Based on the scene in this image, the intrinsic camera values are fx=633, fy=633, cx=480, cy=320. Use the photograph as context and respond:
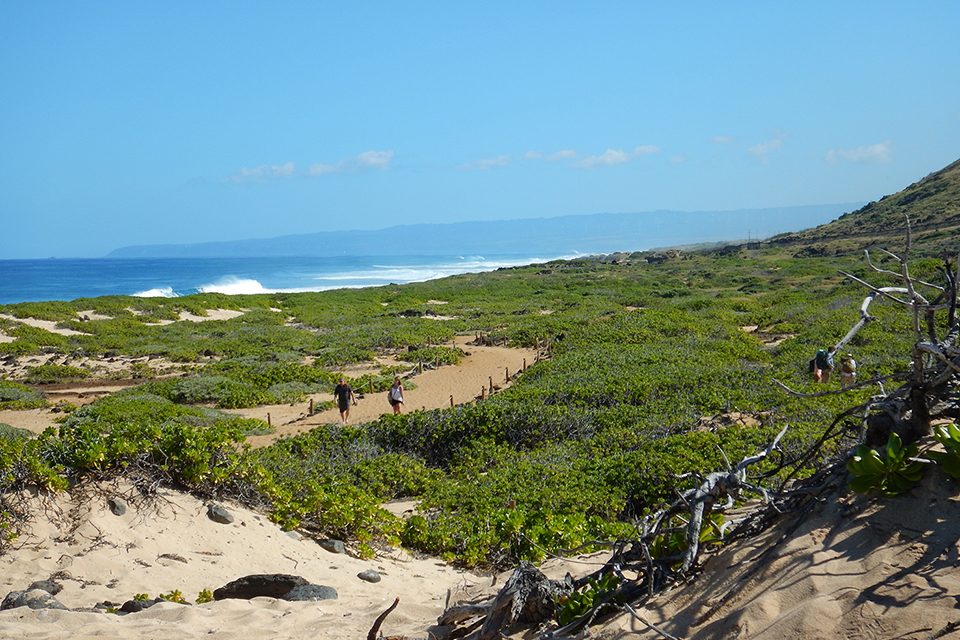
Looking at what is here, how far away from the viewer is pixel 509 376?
64.8 feet

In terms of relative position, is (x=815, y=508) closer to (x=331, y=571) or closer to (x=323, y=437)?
(x=331, y=571)

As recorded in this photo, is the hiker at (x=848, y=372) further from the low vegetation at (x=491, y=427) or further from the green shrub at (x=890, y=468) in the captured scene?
the green shrub at (x=890, y=468)

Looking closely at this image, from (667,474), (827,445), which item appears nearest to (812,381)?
(827,445)

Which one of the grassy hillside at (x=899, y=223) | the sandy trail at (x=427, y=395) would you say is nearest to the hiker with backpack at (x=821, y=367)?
the sandy trail at (x=427, y=395)

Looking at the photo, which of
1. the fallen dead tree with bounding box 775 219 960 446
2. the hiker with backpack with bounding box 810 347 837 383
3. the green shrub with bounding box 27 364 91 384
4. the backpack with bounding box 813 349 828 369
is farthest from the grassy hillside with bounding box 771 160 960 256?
the green shrub with bounding box 27 364 91 384

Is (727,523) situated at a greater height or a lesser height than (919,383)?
lesser

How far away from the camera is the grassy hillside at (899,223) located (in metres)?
53.1

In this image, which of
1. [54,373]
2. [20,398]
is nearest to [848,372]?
[20,398]

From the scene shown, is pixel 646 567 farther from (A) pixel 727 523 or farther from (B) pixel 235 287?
(B) pixel 235 287

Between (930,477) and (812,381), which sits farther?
(812,381)

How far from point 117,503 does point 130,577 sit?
3.15ft

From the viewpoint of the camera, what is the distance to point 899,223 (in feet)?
207

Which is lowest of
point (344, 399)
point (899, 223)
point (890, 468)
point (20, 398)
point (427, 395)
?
point (427, 395)

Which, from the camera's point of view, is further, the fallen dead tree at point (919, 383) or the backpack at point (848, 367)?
the backpack at point (848, 367)
